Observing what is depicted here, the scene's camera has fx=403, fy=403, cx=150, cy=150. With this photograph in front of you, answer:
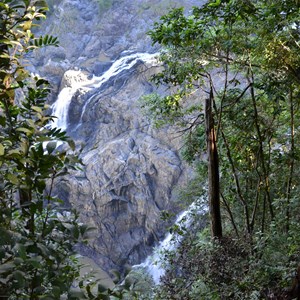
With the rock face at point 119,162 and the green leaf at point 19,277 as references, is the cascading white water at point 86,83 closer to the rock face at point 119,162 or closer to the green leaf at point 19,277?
the rock face at point 119,162

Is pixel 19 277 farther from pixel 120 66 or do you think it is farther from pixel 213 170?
pixel 120 66

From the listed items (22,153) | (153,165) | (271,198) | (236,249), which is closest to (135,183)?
(153,165)

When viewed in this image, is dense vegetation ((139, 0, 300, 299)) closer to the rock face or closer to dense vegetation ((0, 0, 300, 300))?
dense vegetation ((0, 0, 300, 300))

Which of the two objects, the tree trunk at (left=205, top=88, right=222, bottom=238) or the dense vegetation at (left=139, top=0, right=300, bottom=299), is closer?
the dense vegetation at (left=139, top=0, right=300, bottom=299)

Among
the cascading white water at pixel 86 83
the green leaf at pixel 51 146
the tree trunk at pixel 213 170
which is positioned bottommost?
the tree trunk at pixel 213 170

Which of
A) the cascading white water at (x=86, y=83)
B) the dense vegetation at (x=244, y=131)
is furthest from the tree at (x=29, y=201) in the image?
the cascading white water at (x=86, y=83)

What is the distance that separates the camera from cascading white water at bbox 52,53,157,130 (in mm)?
18703

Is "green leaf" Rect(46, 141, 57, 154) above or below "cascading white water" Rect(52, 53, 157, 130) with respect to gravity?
below

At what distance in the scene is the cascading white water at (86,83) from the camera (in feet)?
61.4

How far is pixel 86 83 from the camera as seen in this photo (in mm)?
20438

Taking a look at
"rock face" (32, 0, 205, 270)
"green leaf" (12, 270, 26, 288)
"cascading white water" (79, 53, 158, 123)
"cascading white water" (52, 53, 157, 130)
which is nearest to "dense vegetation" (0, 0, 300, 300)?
"green leaf" (12, 270, 26, 288)

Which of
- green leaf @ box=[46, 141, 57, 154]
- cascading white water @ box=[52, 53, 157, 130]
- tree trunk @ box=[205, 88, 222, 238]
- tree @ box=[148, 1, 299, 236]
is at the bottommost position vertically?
tree trunk @ box=[205, 88, 222, 238]

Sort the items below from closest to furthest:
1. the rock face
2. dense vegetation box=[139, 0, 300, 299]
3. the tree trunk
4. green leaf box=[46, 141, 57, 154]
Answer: green leaf box=[46, 141, 57, 154], dense vegetation box=[139, 0, 300, 299], the tree trunk, the rock face

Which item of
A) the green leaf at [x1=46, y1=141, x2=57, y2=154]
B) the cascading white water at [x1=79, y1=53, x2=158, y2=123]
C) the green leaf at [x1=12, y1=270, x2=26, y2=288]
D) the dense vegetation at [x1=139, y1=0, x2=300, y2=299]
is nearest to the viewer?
the green leaf at [x1=12, y1=270, x2=26, y2=288]
